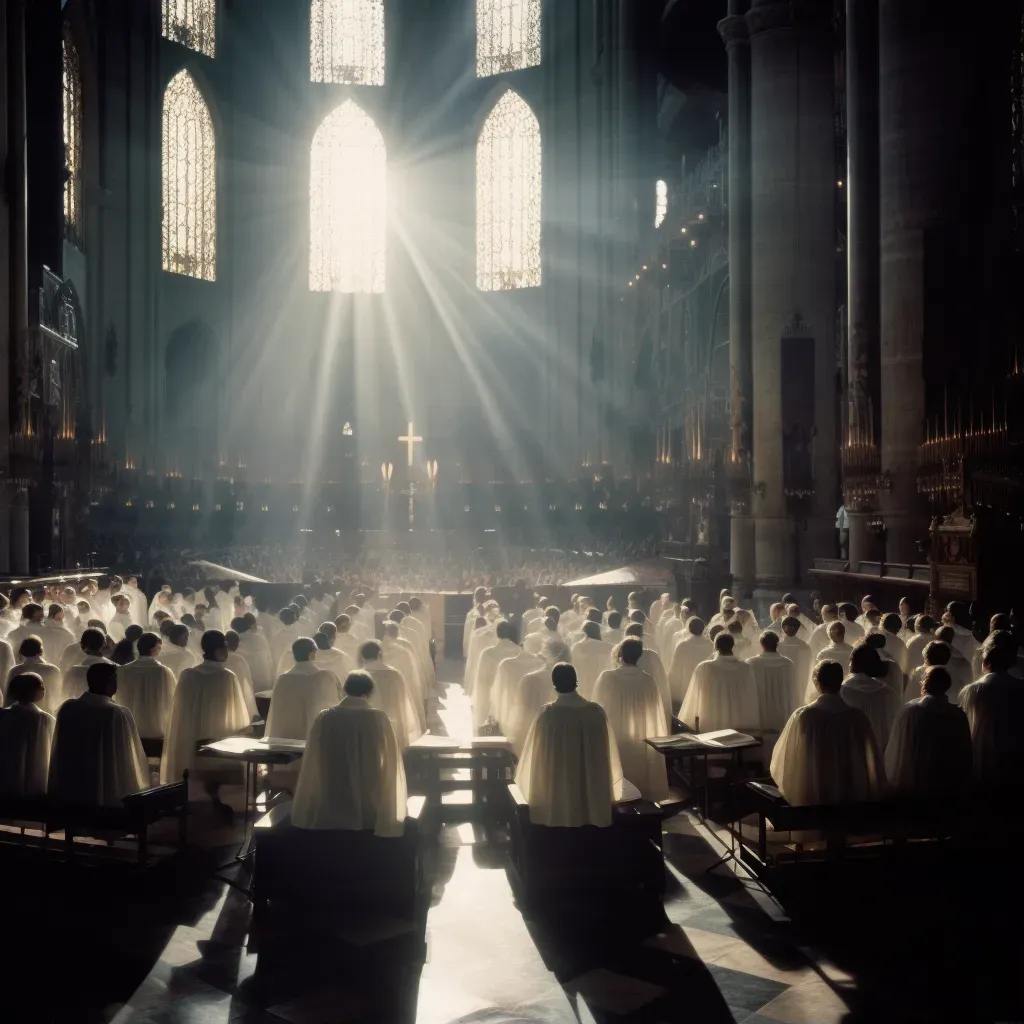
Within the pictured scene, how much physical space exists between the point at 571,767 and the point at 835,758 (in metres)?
1.47

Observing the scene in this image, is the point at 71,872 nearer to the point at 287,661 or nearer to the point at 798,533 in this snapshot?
the point at 287,661

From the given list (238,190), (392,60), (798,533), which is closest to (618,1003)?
(798,533)

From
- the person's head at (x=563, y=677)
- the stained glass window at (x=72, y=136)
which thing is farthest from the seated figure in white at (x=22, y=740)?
the stained glass window at (x=72, y=136)

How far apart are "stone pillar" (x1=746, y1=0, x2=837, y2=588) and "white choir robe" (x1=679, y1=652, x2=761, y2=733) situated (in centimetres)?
1154

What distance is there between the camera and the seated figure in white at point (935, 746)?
22.0 ft

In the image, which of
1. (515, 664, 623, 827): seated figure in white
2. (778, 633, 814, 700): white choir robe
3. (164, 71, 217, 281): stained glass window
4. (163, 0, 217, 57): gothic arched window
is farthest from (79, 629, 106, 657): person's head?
(163, 0, 217, 57): gothic arched window

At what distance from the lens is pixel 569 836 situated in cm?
686

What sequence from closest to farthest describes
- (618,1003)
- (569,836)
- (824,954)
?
(618,1003)
(824,954)
(569,836)

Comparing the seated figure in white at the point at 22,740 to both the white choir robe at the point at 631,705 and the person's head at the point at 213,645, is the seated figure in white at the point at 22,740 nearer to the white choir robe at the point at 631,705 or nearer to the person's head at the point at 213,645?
the person's head at the point at 213,645

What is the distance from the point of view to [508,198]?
40.0 m

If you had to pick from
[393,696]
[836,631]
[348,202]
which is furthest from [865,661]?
[348,202]

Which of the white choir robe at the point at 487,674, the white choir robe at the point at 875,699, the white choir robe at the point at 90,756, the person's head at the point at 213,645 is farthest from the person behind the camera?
the white choir robe at the point at 487,674

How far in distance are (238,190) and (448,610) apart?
76.2 ft

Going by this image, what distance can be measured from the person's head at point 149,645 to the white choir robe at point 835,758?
16.4ft
